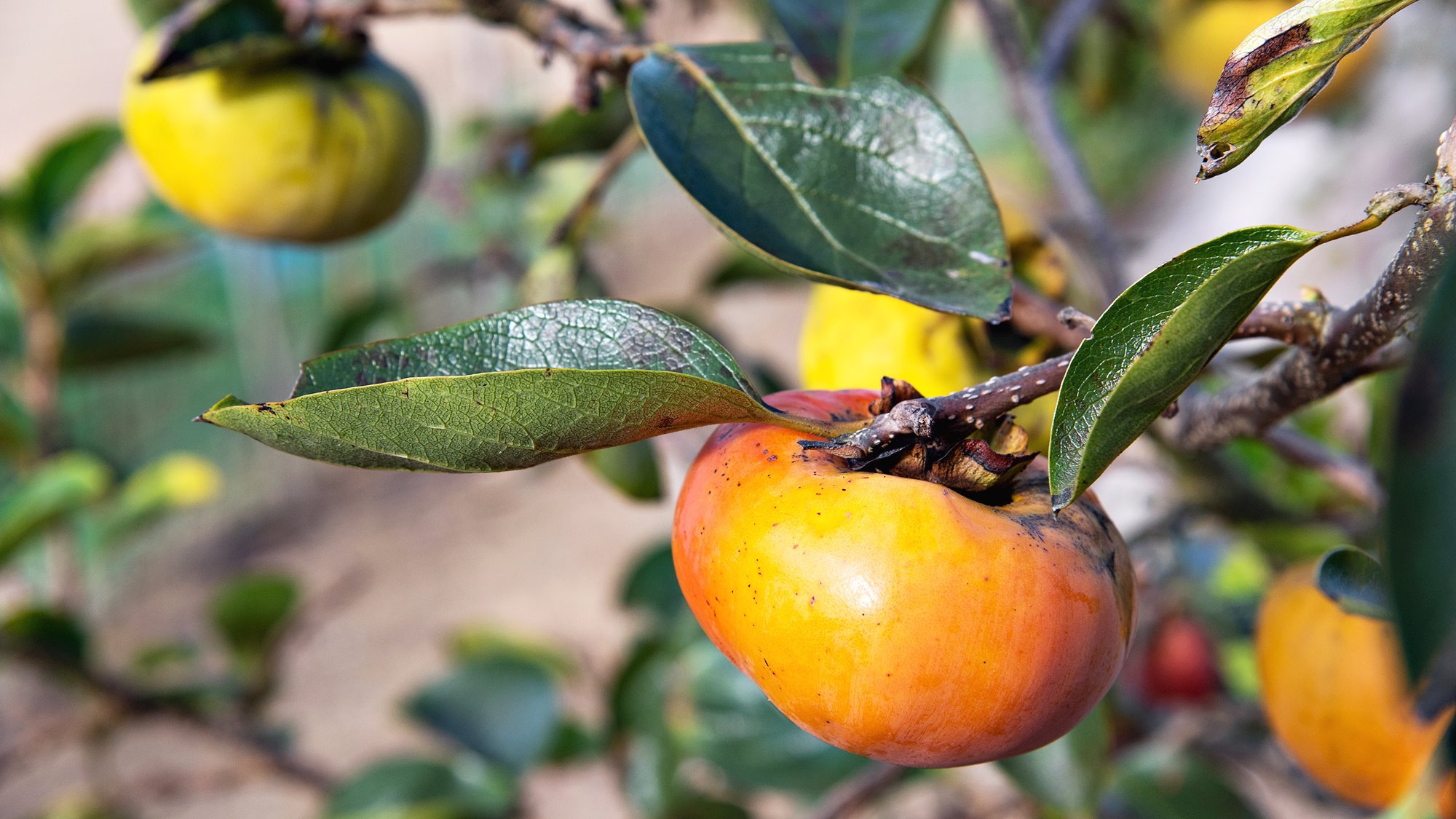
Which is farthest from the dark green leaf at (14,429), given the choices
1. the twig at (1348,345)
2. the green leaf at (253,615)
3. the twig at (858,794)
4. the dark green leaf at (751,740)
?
the twig at (1348,345)

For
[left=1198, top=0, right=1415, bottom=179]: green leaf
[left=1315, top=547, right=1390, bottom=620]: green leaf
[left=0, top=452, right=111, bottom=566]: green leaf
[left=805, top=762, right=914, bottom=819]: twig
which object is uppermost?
[left=1198, top=0, right=1415, bottom=179]: green leaf

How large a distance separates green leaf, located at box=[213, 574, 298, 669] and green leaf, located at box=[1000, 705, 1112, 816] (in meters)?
0.92

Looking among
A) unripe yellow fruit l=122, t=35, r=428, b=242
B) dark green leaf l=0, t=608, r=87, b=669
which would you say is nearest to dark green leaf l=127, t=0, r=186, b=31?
unripe yellow fruit l=122, t=35, r=428, b=242

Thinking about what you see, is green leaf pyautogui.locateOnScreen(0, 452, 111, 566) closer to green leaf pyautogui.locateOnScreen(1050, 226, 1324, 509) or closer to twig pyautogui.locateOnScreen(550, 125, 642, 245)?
twig pyautogui.locateOnScreen(550, 125, 642, 245)

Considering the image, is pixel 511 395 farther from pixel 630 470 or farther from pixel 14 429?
pixel 14 429

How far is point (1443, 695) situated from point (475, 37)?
5.71 metres

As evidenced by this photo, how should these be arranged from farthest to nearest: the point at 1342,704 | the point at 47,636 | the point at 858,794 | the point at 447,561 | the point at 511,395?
the point at 447,561, the point at 47,636, the point at 858,794, the point at 1342,704, the point at 511,395

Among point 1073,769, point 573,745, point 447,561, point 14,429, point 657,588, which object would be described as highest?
point 1073,769

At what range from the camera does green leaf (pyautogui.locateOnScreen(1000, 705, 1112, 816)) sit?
62 centimetres

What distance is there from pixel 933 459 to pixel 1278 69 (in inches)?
5.9

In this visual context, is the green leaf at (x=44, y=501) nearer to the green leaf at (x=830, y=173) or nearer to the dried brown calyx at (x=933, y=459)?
the green leaf at (x=830, y=173)

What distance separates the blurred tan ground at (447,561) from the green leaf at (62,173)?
1.89 ft

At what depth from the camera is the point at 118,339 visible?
51.6 inches

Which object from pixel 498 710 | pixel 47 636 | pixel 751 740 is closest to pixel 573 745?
pixel 498 710
